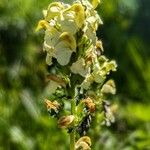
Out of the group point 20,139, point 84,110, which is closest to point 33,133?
point 20,139

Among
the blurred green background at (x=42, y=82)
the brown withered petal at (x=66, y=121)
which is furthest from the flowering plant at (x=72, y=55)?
the blurred green background at (x=42, y=82)

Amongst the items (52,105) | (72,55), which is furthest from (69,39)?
(52,105)

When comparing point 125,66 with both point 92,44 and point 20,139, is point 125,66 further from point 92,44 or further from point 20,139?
point 92,44

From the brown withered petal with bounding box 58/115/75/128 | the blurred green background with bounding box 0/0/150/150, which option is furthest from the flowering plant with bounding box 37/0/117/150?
the blurred green background with bounding box 0/0/150/150

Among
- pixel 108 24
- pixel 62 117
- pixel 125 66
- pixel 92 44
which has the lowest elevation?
pixel 62 117

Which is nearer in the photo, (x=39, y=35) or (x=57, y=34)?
(x=57, y=34)

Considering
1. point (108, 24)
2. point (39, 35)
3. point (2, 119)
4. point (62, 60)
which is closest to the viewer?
point (62, 60)

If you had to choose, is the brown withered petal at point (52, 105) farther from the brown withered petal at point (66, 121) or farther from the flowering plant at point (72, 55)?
the brown withered petal at point (66, 121)

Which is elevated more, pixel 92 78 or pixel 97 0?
pixel 97 0

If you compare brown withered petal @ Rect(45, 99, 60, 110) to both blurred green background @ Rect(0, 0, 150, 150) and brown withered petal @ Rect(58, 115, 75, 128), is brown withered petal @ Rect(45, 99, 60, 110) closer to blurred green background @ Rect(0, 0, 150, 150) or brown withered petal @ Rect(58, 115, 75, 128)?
brown withered petal @ Rect(58, 115, 75, 128)
